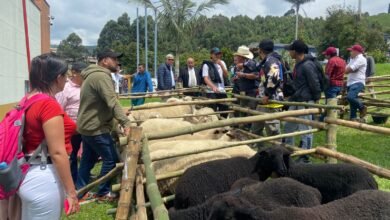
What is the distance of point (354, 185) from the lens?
12.2ft

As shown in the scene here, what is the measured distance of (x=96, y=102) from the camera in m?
5.05

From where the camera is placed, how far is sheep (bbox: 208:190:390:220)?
2.81m

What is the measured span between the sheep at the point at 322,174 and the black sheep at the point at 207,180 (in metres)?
0.19

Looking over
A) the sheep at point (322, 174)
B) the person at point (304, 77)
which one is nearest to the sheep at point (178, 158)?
the sheep at point (322, 174)

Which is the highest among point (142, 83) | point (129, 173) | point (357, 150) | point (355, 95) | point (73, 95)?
point (142, 83)

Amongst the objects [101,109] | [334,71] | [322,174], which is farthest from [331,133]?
[334,71]

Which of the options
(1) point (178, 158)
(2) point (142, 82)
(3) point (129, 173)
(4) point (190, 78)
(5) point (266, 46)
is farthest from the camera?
(2) point (142, 82)

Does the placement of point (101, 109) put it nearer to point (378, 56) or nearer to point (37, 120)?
point (37, 120)

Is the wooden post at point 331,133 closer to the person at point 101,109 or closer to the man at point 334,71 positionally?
the person at point 101,109

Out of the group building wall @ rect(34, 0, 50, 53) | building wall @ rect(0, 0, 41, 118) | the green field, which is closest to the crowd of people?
the green field

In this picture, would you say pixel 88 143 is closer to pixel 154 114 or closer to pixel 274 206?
pixel 274 206

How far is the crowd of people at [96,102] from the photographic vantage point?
2.71 meters

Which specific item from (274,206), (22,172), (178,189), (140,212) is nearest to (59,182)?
(22,172)

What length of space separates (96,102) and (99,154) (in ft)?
2.34
